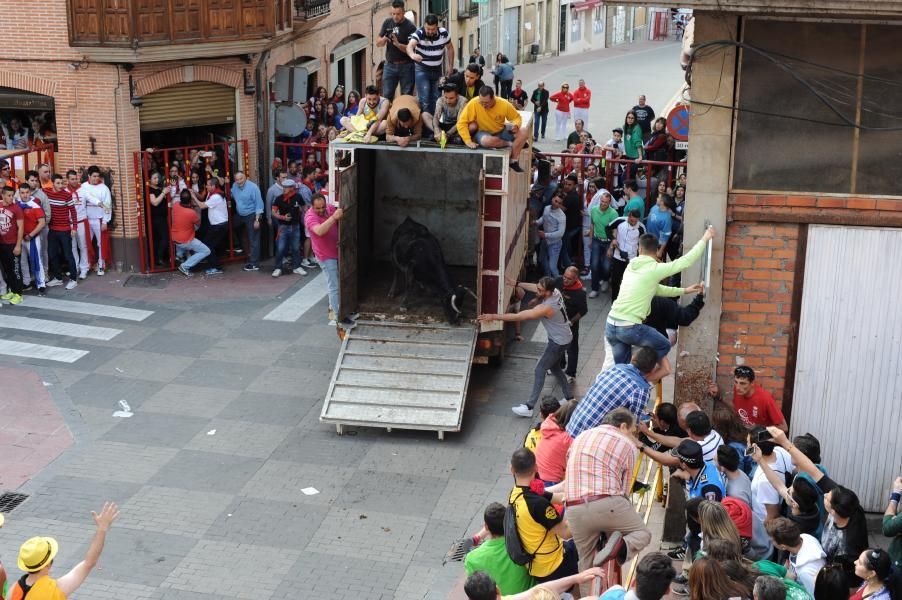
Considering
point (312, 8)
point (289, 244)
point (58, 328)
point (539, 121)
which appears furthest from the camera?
point (539, 121)

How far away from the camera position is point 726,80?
32.9ft

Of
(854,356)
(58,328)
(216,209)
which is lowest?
(58,328)

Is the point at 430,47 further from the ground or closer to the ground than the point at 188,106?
further from the ground

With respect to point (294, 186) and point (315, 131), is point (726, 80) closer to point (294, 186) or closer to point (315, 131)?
point (294, 186)

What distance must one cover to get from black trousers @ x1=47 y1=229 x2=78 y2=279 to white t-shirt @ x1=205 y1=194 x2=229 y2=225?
2.25 meters

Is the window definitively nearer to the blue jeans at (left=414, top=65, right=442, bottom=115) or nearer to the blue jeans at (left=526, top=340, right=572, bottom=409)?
the blue jeans at (left=526, top=340, right=572, bottom=409)

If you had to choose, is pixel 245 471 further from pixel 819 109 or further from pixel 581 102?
pixel 581 102

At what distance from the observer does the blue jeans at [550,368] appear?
14328 millimetres

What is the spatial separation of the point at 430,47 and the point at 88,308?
6.66m

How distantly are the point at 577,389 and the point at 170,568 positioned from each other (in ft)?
20.2

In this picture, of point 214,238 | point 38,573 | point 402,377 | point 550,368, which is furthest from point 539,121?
point 38,573

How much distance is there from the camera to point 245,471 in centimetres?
1314

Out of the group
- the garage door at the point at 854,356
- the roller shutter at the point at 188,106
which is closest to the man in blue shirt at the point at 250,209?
the roller shutter at the point at 188,106

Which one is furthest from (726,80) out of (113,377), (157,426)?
(113,377)
